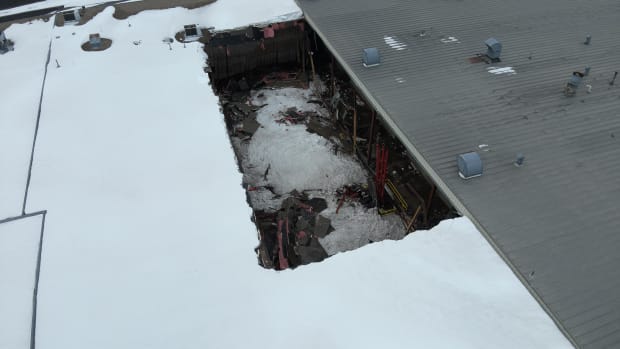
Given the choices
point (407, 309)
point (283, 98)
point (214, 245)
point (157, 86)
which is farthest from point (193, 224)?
point (283, 98)

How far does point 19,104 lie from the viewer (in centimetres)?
1552

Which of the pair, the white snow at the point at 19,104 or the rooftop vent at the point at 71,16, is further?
the rooftop vent at the point at 71,16

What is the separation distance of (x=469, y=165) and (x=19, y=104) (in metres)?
15.3

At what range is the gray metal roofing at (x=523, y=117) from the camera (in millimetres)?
9109

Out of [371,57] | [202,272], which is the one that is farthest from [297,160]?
[202,272]

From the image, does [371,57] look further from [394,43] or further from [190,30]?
[190,30]

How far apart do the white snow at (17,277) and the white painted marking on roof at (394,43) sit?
1282cm

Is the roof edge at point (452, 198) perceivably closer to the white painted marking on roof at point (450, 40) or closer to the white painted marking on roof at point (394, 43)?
the white painted marking on roof at point (394, 43)

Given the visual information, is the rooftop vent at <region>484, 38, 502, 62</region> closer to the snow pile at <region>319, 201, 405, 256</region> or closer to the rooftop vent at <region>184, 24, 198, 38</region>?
the snow pile at <region>319, 201, 405, 256</region>

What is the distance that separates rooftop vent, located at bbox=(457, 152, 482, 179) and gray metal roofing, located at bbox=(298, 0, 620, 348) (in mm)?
193

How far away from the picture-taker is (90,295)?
9875mm

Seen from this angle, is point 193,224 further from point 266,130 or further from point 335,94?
point 335,94

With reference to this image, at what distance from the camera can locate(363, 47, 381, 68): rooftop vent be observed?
1482cm

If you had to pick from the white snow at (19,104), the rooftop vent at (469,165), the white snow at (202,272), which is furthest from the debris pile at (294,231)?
the white snow at (19,104)
